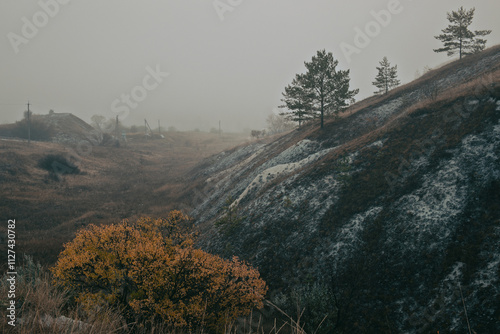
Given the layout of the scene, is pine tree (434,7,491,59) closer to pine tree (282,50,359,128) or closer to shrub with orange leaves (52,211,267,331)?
pine tree (282,50,359,128)

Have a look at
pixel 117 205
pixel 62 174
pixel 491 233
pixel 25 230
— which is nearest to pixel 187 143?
pixel 62 174

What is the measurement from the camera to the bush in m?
47.2

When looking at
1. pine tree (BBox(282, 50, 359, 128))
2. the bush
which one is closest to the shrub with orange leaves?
pine tree (BBox(282, 50, 359, 128))

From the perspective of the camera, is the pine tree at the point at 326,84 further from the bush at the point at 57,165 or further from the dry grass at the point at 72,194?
the bush at the point at 57,165

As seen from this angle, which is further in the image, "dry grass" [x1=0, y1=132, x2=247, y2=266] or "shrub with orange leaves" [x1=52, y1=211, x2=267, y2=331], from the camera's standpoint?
"dry grass" [x1=0, y1=132, x2=247, y2=266]

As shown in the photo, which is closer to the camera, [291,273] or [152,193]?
[291,273]

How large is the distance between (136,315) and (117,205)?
31599 mm

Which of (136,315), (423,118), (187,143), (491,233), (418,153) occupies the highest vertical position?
(187,143)

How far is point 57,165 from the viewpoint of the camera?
4888 cm

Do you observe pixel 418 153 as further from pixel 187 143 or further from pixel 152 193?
pixel 187 143

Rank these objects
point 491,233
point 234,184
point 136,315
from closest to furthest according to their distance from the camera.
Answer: point 136,315
point 491,233
point 234,184

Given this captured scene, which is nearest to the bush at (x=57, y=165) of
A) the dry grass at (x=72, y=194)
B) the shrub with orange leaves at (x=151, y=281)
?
the dry grass at (x=72, y=194)

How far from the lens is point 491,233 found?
11.2 meters

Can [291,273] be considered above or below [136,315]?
below
